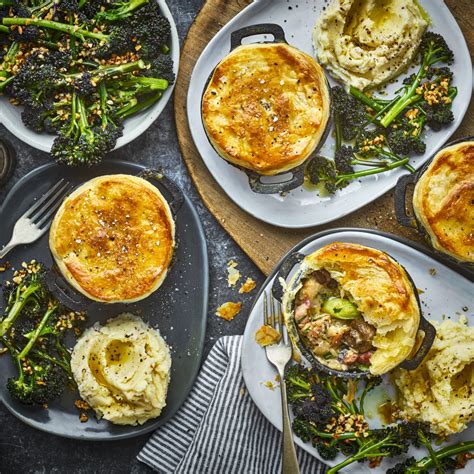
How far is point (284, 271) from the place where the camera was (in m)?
4.89

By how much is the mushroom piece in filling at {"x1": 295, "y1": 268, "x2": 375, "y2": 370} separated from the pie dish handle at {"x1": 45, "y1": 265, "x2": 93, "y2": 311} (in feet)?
4.88

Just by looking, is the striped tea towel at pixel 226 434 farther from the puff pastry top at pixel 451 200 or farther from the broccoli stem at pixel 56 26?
the broccoli stem at pixel 56 26

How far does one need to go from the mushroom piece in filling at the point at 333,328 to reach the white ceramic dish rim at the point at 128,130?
159 cm

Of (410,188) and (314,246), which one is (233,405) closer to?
(314,246)

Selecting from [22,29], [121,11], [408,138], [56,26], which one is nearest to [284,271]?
[408,138]

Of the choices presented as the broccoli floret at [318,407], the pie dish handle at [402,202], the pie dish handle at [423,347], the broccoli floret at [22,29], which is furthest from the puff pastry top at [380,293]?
the broccoli floret at [22,29]

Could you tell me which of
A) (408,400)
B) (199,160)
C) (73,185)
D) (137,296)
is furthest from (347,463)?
(73,185)

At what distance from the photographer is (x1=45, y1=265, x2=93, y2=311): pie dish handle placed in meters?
5.03

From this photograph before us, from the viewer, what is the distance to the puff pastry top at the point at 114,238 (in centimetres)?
498

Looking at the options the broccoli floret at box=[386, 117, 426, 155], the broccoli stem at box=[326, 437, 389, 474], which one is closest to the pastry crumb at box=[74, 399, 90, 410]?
the broccoli stem at box=[326, 437, 389, 474]

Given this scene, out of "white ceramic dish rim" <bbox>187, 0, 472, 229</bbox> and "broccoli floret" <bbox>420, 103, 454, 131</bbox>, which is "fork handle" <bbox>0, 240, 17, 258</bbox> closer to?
"white ceramic dish rim" <bbox>187, 0, 472, 229</bbox>

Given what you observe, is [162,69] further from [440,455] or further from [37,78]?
[440,455]

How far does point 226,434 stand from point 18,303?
1.78m

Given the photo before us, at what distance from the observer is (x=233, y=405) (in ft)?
17.5
